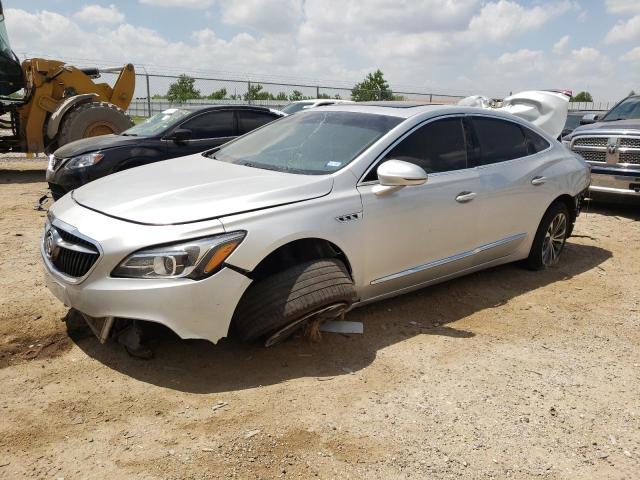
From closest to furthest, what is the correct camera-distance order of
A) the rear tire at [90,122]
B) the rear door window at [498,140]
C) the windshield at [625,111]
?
1. the rear door window at [498,140]
2. the windshield at [625,111]
3. the rear tire at [90,122]

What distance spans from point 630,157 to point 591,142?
70cm

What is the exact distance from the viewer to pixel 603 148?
27.8 feet

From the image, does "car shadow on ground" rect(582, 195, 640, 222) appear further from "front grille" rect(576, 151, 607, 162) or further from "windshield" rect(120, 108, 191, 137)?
"windshield" rect(120, 108, 191, 137)

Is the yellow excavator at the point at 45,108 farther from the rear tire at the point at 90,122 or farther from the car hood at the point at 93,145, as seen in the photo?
the car hood at the point at 93,145

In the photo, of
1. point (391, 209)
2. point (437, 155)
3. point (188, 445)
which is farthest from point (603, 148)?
point (188, 445)

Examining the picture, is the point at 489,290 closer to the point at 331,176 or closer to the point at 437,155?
the point at 437,155

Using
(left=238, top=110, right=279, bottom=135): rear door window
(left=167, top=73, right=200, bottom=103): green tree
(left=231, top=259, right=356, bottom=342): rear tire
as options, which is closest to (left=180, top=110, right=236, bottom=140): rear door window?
(left=238, top=110, right=279, bottom=135): rear door window

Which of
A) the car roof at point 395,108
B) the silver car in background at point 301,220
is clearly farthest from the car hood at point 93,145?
the car roof at point 395,108

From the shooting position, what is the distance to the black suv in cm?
721

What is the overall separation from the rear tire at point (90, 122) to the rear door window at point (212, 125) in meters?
3.28

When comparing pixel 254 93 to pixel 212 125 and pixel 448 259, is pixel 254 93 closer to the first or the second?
pixel 212 125

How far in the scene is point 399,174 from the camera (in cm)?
368

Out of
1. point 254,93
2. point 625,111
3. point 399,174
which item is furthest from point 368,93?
point 399,174

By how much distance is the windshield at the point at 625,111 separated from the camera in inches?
372
